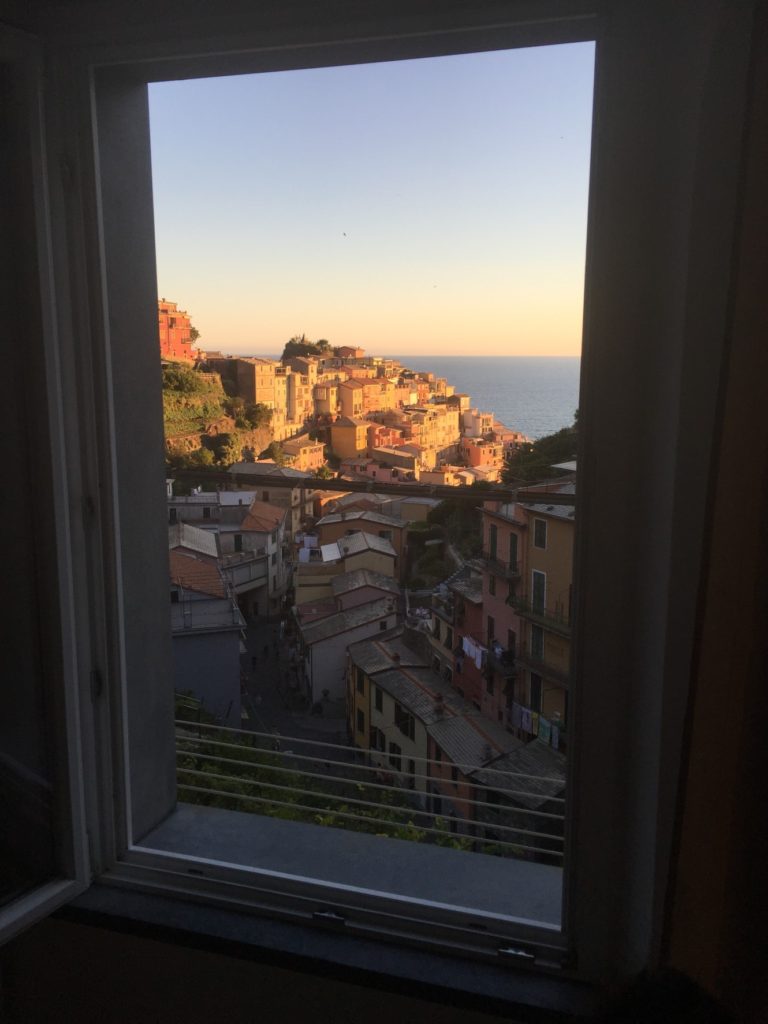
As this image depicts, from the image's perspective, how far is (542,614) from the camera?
1.55m

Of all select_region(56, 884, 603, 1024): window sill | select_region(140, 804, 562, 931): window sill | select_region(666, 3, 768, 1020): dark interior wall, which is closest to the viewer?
select_region(666, 3, 768, 1020): dark interior wall

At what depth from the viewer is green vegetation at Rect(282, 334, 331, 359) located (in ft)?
Result: 5.84

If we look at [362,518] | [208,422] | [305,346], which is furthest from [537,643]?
[208,422]

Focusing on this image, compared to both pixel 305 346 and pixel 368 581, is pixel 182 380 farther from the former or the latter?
pixel 368 581

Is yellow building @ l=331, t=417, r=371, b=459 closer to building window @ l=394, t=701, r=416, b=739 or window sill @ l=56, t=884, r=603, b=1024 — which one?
building window @ l=394, t=701, r=416, b=739

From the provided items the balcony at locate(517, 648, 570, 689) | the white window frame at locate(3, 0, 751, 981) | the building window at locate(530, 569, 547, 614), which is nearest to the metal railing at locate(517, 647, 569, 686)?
the balcony at locate(517, 648, 570, 689)

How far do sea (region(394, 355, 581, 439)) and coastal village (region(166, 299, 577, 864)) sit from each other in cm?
3

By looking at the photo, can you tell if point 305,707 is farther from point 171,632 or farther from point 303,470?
point 303,470

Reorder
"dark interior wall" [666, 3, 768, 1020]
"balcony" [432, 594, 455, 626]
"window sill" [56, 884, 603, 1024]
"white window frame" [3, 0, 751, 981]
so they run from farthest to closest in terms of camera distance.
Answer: "balcony" [432, 594, 455, 626] → "window sill" [56, 884, 603, 1024] → "white window frame" [3, 0, 751, 981] → "dark interior wall" [666, 3, 768, 1020]

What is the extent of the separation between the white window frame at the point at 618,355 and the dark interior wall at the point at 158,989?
0.18 metres

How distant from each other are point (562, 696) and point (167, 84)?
5.18 feet

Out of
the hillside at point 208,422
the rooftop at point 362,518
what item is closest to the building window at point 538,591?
the rooftop at point 362,518

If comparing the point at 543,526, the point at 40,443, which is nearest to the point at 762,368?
the point at 543,526

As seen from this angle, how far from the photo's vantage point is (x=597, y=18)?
1.20 m
